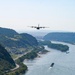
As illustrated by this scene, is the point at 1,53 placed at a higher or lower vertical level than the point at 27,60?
higher

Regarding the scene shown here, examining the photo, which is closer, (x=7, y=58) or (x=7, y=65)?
(x=7, y=65)

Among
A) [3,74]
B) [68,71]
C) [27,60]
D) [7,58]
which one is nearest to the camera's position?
[3,74]

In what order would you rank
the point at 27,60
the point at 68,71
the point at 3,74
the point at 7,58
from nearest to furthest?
the point at 3,74 < the point at 68,71 < the point at 7,58 < the point at 27,60

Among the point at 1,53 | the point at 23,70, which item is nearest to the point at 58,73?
the point at 23,70

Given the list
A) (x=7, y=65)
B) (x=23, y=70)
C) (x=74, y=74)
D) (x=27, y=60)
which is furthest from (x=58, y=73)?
(x=27, y=60)

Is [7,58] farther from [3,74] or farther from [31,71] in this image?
[3,74]

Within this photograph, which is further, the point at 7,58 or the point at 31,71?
the point at 7,58

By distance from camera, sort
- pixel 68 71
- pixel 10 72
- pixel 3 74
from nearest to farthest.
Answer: pixel 3 74, pixel 10 72, pixel 68 71

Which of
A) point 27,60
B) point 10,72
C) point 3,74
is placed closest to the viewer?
point 3,74

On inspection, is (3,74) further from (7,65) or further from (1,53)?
(1,53)
